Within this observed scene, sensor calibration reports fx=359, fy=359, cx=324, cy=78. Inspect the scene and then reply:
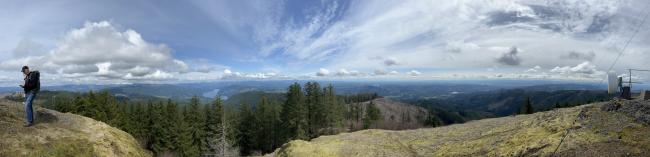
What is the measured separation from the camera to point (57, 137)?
73.3 ft

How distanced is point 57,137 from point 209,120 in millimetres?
49478

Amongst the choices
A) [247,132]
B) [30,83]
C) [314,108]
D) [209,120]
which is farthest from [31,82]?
[247,132]

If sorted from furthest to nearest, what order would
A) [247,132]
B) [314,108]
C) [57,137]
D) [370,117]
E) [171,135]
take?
[370,117] < [247,132] < [314,108] < [171,135] < [57,137]

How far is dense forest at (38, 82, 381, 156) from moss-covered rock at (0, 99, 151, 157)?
1303 inches

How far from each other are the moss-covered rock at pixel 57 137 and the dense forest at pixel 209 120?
33.1m

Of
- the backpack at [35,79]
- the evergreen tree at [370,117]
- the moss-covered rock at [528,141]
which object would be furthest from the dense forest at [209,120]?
the backpack at [35,79]

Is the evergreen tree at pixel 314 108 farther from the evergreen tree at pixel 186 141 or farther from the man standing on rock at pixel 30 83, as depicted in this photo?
the man standing on rock at pixel 30 83

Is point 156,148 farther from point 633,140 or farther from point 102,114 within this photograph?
point 633,140

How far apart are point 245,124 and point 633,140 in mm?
Answer: 72412

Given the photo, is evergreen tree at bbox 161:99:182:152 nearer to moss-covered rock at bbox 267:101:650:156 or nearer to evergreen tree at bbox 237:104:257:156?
evergreen tree at bbox 237:104:257:156

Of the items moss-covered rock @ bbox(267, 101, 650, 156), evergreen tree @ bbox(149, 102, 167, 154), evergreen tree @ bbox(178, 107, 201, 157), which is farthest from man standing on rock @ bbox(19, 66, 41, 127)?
evergreen tree @ bbox(149, 102, 167, 154)

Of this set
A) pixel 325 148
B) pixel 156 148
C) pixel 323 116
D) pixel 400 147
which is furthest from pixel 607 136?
pixel 156 148

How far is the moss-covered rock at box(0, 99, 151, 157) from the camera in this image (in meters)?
20.2

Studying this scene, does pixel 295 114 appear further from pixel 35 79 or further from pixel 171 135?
pixel 35 79
